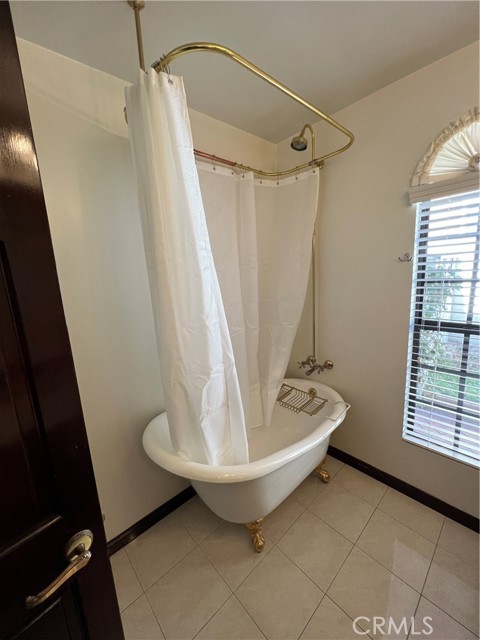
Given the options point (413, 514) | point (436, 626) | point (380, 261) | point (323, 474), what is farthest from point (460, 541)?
point (380, 261)

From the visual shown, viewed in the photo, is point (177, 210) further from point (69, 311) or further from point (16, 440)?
point (16, 440)

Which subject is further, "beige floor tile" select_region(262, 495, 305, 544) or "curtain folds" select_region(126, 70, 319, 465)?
"beige floor tile" select_region(262, 495, 305, 544)

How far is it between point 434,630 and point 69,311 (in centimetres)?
205

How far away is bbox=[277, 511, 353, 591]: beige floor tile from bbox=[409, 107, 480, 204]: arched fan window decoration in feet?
6.14

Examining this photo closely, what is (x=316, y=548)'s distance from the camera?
1.35m

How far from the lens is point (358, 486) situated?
172 cm

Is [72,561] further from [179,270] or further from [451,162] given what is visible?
[451,162]

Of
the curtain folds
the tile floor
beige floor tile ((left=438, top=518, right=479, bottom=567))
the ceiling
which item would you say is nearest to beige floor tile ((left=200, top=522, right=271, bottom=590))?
the tile floor

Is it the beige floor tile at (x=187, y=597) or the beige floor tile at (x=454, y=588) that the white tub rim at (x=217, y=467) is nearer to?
the beige floor tile at (x=187, y=597)

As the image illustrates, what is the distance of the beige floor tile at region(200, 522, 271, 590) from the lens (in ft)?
4.13

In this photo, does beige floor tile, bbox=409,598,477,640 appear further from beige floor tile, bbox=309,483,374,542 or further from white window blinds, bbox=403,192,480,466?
white window blinds, bbox=403,192,480,466

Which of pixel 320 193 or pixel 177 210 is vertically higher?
pixel 320 193

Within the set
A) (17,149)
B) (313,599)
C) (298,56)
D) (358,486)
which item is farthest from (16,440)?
(358,486)

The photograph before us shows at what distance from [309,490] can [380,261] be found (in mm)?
1556
